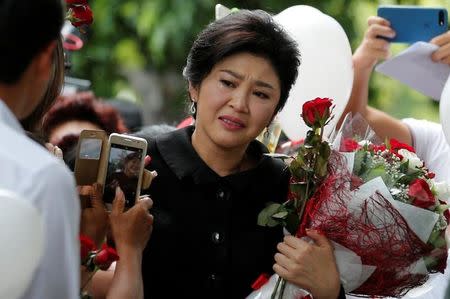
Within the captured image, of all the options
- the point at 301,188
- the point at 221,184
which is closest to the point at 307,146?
the point at 301,188

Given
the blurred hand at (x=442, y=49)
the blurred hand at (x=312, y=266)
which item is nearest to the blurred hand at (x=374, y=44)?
the blurred hand at (x=442, y=49)

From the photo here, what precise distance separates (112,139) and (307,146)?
525mm

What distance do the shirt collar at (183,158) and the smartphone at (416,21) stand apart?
41.6 inches

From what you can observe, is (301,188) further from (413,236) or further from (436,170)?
(436,170)

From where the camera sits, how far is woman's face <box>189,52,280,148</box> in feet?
11.9

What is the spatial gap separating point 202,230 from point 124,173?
345 millimetres

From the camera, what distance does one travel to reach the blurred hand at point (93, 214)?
11.2ft

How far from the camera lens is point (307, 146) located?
136 inches

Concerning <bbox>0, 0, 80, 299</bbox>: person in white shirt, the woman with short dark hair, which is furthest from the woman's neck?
<bbox>0, 0, 80, 299</bbox>: person in white shirt

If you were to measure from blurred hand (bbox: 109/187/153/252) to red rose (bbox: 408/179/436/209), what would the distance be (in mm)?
727

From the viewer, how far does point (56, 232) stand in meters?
2.38

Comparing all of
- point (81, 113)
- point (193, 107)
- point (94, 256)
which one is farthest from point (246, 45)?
point (81, 113)

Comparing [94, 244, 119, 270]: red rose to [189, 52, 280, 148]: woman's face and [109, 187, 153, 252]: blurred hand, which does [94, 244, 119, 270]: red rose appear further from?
[189, 52, 280, 148]: woman's face

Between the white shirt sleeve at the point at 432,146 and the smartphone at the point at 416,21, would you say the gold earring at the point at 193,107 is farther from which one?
the white shirt sleeve at the point at 432,146
